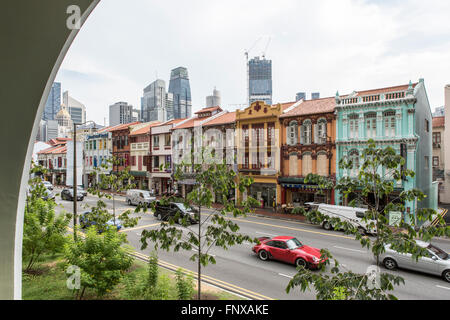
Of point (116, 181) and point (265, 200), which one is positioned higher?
point (116, 181)

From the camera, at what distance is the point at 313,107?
2059 centimetres

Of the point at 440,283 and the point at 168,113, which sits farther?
the point at 168,113

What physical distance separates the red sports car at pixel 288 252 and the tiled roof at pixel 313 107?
40.7 ft

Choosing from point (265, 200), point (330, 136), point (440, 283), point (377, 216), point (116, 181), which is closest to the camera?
point (377, 216)

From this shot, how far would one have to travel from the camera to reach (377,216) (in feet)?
11.6

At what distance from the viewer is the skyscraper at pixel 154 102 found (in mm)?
25438

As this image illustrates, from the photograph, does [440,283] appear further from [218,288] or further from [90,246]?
[90,246]

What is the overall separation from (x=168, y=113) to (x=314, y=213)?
3302cm

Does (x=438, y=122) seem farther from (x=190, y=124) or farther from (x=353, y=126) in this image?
(x=190, y=124)

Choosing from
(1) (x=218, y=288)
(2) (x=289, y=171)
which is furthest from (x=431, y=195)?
(1) (x=218, y=288)

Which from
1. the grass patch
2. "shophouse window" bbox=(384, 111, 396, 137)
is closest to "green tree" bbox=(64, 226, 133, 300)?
the grass patch

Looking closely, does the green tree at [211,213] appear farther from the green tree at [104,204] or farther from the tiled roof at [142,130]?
the tiled roof at [142,130]
